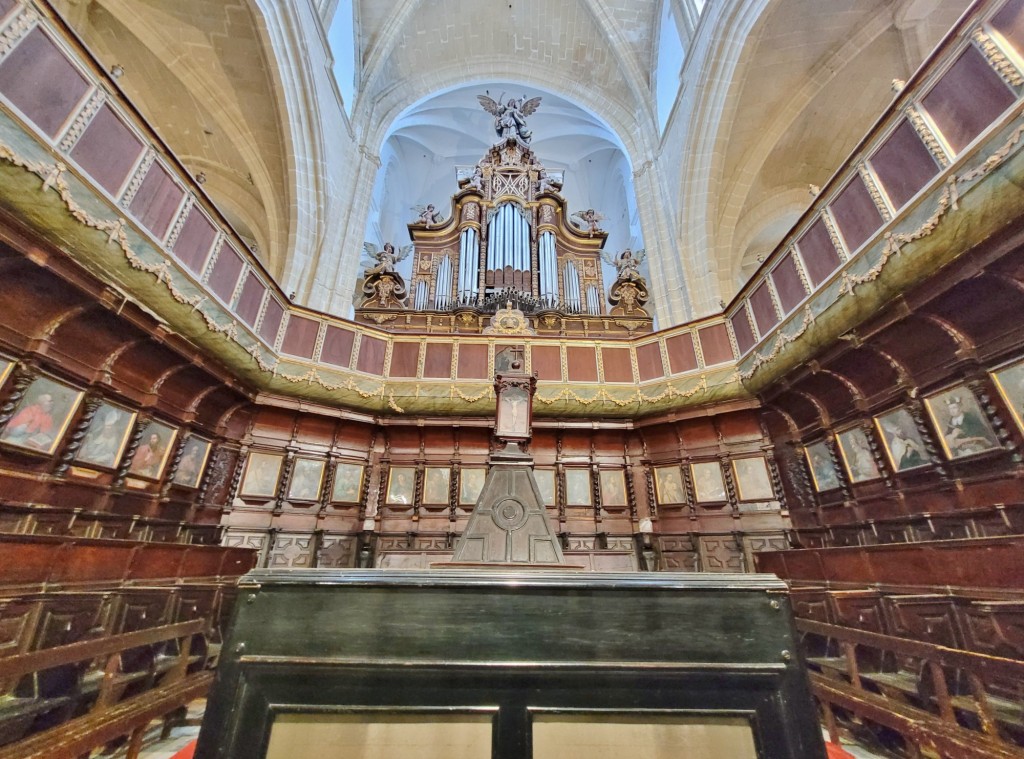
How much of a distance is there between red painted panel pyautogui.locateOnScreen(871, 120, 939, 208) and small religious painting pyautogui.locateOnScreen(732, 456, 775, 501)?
3.77 metres

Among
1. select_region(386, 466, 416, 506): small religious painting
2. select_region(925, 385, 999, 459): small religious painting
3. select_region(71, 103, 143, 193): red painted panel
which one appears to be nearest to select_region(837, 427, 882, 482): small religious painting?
select_region(925, 385, 999, 459): small religious painting

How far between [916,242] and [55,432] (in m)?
7.72

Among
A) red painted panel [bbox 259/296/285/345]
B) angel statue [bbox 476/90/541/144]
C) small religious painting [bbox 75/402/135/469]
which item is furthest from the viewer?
angel statue [bbox 476/90/541/144]

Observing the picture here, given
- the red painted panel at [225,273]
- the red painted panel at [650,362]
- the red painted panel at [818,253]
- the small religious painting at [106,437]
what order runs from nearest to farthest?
the small religious painting at [106,437], the red painted panel at [818,253], the red painted panel at [225,273], the red painted panel at [650,362]

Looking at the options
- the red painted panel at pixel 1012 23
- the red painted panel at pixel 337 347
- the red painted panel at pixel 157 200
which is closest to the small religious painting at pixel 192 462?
the red painted panel at pixel 337 347

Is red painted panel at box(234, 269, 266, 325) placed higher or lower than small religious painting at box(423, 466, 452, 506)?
higher

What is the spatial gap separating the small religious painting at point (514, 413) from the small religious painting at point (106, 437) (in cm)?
417

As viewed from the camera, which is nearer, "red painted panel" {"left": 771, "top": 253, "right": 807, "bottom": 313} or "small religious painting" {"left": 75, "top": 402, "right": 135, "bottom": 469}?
"small religious painting" {"left": 75, "top": 402, "right": 135, "bottom": 469}

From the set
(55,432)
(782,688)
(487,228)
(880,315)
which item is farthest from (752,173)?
(55,432)

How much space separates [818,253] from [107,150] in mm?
7081

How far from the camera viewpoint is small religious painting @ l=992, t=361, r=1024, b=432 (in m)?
3.45

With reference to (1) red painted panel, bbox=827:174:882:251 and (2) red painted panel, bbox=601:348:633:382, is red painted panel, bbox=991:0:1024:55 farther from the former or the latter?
(2) red painted panel, bbox=601:348:633:382

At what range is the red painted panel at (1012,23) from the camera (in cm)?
293

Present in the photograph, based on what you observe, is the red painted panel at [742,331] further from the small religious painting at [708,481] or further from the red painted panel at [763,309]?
the small religious painting at [708,481]
